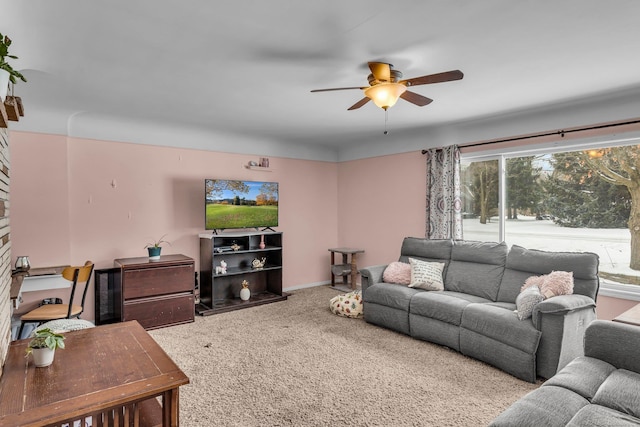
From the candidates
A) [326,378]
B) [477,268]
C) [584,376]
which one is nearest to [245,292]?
[326,378]

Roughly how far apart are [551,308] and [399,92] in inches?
78.8

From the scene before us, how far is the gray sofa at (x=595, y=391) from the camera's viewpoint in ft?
5.33

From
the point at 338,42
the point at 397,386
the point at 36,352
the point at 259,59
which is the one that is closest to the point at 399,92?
the point at 338,42

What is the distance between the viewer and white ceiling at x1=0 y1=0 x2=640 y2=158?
2004 mm

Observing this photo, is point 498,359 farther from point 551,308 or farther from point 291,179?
point 291,179

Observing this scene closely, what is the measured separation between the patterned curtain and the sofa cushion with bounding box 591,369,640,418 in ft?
9.57

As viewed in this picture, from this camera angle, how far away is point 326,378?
9.61 feet

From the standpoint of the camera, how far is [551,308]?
279 cm

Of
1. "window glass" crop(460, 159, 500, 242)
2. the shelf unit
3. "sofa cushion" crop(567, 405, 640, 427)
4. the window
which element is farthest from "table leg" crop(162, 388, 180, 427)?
"window glass" crop(460, 159, 500, 242)

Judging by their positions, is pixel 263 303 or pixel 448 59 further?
pixel 263 303

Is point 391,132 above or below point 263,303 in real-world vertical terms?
above

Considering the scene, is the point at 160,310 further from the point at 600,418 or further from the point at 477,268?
the point at 600,418

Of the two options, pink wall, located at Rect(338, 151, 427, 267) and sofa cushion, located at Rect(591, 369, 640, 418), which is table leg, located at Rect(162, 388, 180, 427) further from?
pink wall, located at Rect(338, 151, 427, 267)

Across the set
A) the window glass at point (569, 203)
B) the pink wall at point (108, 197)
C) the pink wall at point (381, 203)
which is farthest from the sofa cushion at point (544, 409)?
the pink wall at point (108, 197)
